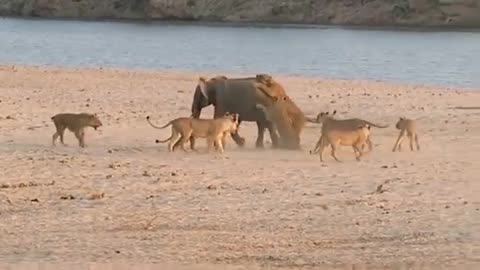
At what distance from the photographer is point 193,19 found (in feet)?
275

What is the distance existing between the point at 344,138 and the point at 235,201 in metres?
3.20

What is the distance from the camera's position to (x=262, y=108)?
15.1 m

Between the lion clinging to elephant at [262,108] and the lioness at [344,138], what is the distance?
118 centimetres

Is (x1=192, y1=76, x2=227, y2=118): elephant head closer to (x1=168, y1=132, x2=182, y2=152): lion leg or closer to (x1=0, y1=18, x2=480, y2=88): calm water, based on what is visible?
(x1=168, y1=132, x2=182, y2=152): lion leg

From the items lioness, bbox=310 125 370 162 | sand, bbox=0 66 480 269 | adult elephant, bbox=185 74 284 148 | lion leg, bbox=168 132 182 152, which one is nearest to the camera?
sand, bbox=0 66 480 269

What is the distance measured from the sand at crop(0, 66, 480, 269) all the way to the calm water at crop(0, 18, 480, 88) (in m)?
16.2

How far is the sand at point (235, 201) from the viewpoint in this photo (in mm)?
8680

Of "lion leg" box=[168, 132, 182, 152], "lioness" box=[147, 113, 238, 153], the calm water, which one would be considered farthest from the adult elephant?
the calm water

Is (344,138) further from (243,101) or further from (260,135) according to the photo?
(243,101)

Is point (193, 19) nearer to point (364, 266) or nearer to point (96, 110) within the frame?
point (96, 110)

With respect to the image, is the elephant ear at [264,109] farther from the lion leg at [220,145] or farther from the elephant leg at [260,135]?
the lion leg at [220,145]

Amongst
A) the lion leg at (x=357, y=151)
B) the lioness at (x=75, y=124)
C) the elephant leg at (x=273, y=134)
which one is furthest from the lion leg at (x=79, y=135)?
the lion leg at (x=357, y=151)

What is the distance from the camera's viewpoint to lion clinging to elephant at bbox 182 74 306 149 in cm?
1496

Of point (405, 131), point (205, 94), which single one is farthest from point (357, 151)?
point (205, 94)
